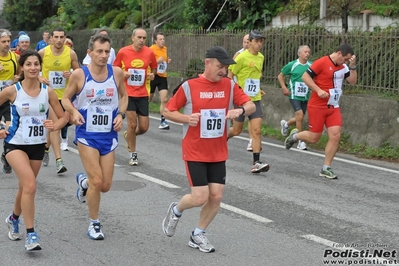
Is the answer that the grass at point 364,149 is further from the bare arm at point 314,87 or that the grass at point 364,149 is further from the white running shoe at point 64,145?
the white running shoe at point 64,145

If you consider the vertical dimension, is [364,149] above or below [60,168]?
below

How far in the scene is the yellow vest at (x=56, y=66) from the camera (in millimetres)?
11984

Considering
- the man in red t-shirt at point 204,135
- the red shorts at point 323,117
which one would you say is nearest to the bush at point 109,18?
the red shorts at point 323,117

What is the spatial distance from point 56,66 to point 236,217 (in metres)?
4.66

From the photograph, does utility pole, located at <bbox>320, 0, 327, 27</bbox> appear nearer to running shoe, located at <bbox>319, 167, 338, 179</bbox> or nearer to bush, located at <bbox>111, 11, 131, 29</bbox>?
running shoe, located at <bbox>319, 167, 338, 179</bbox>

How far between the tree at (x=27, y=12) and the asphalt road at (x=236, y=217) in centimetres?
3308

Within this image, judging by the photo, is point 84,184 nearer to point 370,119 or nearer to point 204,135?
point 204,135

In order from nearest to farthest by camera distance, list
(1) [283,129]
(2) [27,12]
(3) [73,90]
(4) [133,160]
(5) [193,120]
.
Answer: (5) [193,120] → (3) [73,90] → (4) [133,160] → (1) [283,129] → (2) [27,12]

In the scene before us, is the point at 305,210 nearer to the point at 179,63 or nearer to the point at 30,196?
the point at 30,196

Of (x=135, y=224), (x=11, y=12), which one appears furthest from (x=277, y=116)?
(x=11, y=12)

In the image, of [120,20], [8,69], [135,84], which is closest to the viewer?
[8,69]

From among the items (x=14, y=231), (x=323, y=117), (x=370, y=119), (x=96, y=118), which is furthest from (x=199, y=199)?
(x=370, y=119)

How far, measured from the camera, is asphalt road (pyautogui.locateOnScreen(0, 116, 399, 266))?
7.06 m

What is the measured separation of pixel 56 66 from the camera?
11984mm
